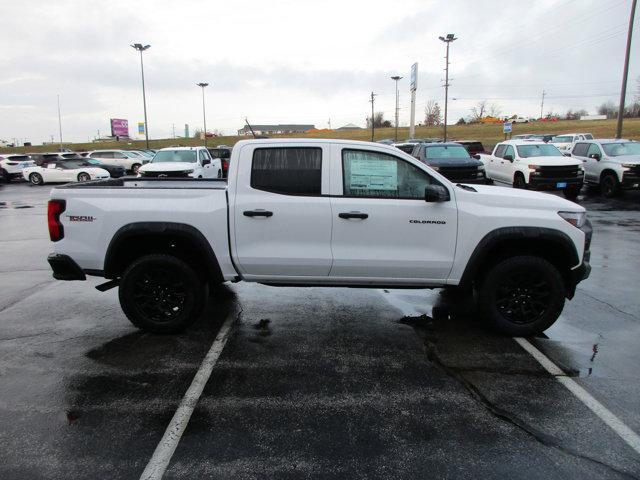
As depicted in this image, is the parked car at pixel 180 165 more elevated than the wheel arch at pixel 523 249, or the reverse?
the parked car at pixel 180 165

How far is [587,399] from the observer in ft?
11.8

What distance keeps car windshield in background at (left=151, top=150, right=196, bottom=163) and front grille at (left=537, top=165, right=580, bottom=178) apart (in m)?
12.8

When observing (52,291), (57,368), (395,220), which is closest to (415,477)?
(395,220)

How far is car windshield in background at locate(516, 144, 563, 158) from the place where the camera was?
56.5 feet

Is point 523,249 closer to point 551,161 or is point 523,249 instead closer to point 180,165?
point 551,161

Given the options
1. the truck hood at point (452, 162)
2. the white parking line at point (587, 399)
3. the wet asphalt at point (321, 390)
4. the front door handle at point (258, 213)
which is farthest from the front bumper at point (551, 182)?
the front door handle at point (258, 213)

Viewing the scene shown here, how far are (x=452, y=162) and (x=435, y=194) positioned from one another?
43.7 feet

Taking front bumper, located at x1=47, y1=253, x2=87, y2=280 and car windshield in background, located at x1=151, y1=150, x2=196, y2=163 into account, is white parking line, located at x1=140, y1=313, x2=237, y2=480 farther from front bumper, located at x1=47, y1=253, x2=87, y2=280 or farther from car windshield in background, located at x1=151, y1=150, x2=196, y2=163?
car windshield in background, located at x1=151, y1=150, x2=196, y2=163

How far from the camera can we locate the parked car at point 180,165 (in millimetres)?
17141

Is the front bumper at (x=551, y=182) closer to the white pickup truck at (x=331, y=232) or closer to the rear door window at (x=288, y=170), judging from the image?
the white pickup truck at (x=331, y=232)

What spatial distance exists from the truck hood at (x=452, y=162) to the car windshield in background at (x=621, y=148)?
461 cm

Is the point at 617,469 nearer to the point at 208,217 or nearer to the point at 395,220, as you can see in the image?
the point at 395,220

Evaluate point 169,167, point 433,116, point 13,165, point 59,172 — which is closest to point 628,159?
point 169,167

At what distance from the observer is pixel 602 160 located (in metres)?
17.0
